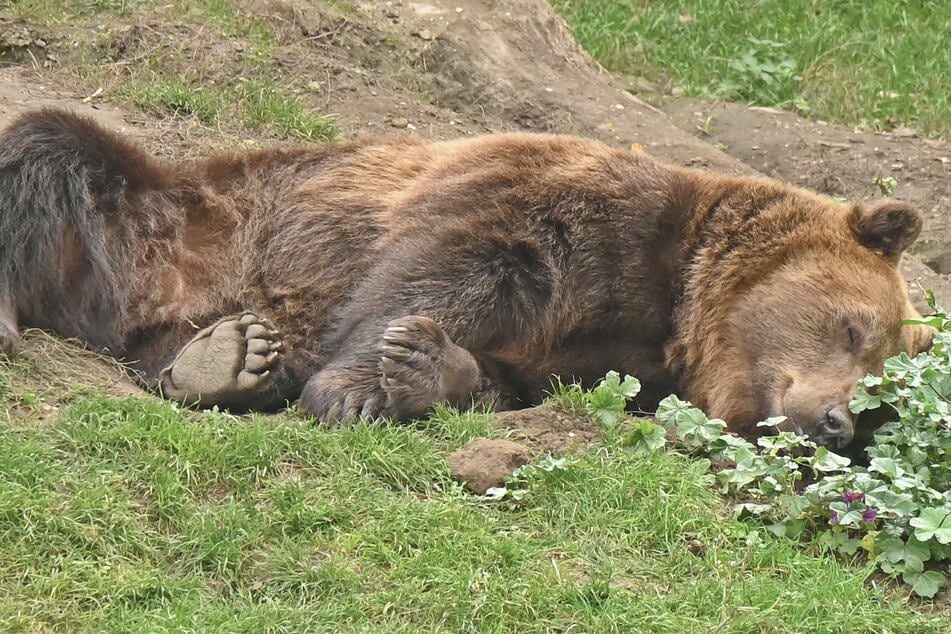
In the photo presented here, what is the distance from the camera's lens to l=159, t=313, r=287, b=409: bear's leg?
5.15 meters

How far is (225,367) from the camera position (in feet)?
17.0

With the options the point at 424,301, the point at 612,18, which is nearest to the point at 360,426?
the point at 424,301

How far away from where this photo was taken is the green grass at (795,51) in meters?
10.3

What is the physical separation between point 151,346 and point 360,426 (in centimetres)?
148

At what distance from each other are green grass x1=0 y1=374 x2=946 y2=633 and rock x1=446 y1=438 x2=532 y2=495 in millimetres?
78

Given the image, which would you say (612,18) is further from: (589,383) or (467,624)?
(467,624)

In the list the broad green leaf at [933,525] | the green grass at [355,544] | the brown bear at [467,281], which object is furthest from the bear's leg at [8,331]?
the broad green leaf at [933,525]

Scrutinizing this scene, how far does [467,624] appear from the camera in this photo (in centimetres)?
367

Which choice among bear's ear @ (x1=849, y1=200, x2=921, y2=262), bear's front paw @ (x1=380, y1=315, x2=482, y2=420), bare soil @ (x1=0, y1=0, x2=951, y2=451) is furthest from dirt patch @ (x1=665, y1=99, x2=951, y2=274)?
bear's front paw @ (x1=380, y1=315, x2=482, y2=420)

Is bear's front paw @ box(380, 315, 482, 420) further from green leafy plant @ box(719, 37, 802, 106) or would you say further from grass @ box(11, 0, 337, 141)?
green leafy plant @ box(719, 37, 802, 106)

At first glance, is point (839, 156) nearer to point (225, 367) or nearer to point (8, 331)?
point (225, 367)

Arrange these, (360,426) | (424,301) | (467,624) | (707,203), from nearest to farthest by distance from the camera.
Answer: (467,624) < (360,426) < (424,301) < (707,203)

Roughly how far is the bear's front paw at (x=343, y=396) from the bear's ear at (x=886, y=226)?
2.23 metres

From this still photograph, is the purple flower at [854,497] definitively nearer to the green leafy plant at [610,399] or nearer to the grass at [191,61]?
the green leafy plant at [610,399]
